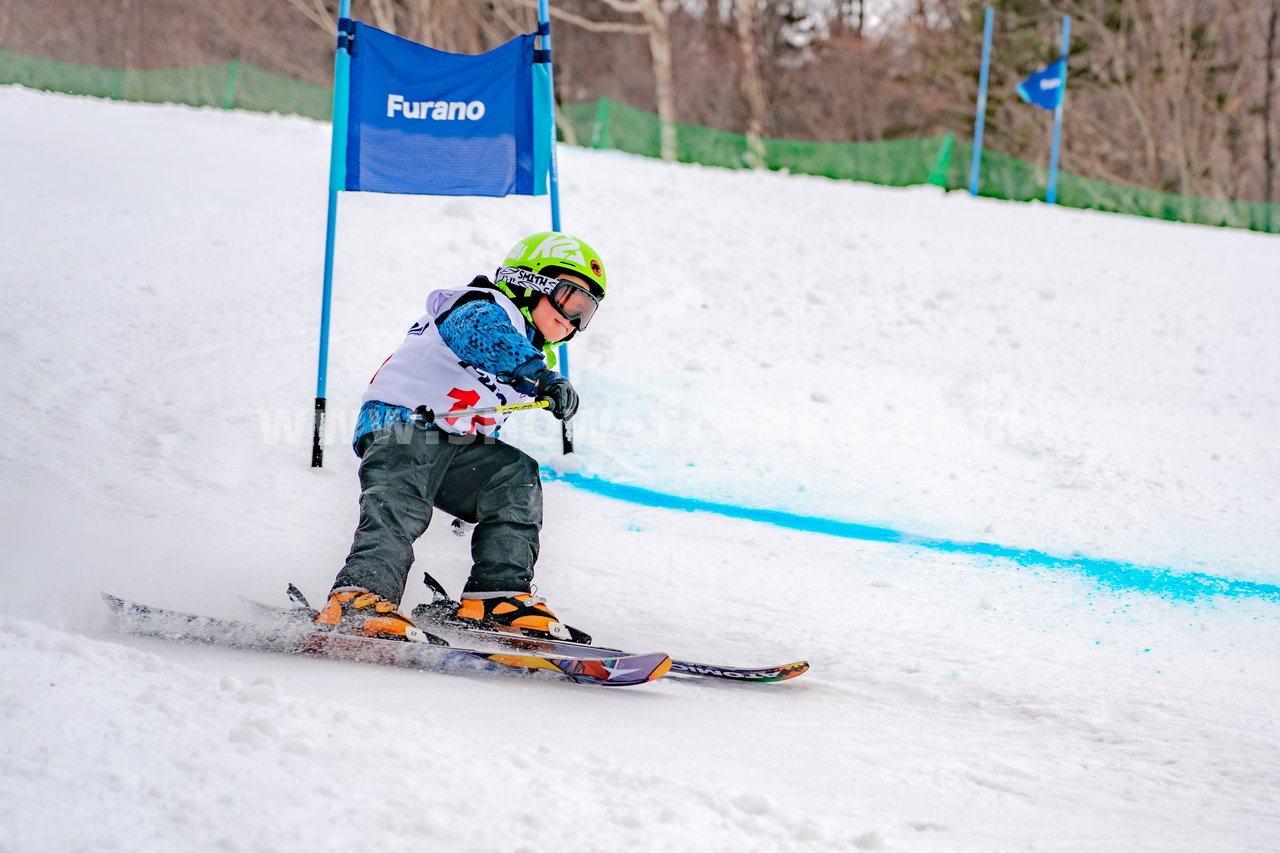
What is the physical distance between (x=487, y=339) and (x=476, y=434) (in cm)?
41

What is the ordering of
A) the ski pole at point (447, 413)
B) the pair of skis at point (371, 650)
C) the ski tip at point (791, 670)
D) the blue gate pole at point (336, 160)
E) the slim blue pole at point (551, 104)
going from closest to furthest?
the pair of skis at point (371, 650) → the ski tip at point (791, 670) → the ski pole at point (447, 413) → the blue gate pole at point (336, 160) → the slim blue pole at point (551, 104)

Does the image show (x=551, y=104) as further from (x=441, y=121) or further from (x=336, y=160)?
(x=336, y=160)

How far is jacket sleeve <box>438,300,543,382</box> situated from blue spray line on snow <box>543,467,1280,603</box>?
7.19 ft

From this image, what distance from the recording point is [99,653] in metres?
2.81

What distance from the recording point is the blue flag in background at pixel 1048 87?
15.4 m

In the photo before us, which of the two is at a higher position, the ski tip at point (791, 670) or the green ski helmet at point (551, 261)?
the green ski helmet at point (551, 261)

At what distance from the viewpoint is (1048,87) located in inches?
609

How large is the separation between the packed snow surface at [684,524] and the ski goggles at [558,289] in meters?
1.10

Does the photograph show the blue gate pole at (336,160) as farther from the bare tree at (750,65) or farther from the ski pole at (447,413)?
the bare tree at (750,65)

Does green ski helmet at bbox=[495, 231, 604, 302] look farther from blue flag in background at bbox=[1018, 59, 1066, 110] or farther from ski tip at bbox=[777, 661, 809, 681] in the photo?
blue flag in background at bbox=[1018, 59, 1066, 110]

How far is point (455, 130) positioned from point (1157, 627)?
13.1 ft

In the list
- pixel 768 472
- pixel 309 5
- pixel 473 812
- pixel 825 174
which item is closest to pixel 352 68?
pixel 768 472

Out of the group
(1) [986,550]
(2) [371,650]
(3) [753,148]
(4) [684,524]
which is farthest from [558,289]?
(3) [753,148]

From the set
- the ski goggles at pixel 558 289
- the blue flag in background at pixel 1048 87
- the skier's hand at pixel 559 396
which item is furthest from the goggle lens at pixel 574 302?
the blue flag in background at pixel 1048 87
